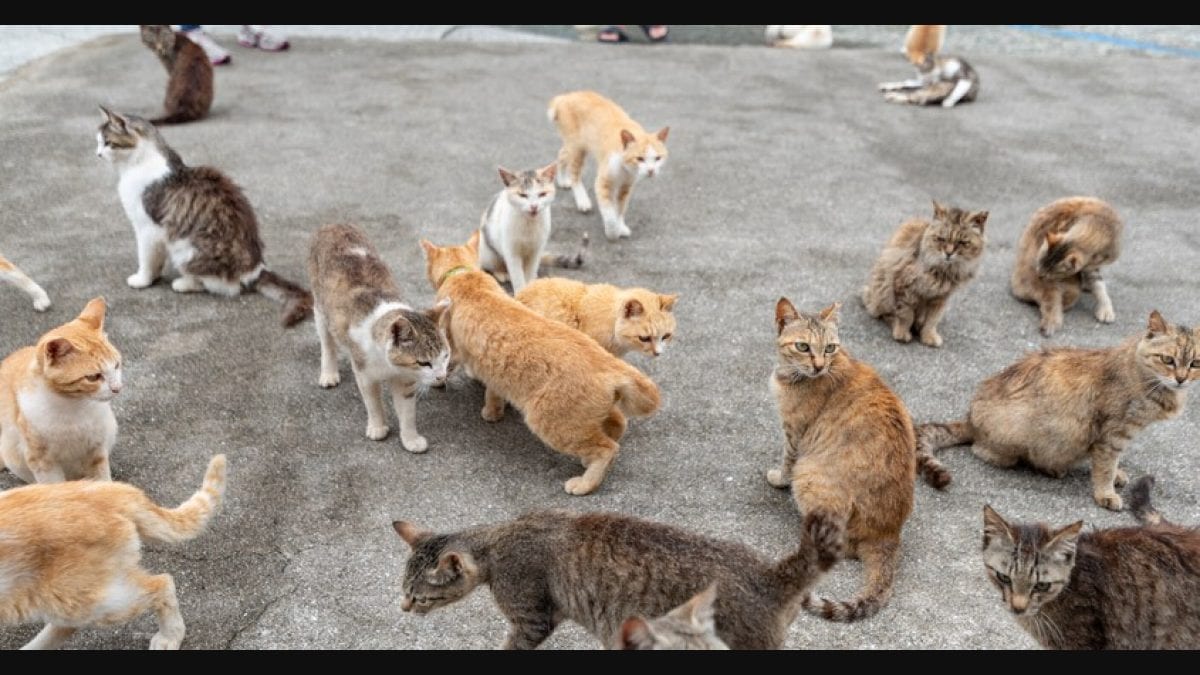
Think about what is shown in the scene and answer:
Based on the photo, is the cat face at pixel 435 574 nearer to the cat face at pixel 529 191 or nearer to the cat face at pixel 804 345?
the cat face at pixel 804 345

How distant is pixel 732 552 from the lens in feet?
9.12

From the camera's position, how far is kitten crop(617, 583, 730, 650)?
6.80 ft

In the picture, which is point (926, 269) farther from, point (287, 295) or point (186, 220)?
point (186, 220)

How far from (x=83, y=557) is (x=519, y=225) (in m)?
3.13

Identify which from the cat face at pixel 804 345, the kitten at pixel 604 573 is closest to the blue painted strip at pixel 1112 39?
the cat face at pixel 804 345

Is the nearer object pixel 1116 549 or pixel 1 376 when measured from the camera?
pixel 1116 549

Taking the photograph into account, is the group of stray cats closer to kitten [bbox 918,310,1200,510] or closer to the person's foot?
kitten [bbox 918,310,1200,510]

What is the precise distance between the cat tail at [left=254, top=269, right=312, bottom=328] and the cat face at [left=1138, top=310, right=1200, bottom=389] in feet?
14.5

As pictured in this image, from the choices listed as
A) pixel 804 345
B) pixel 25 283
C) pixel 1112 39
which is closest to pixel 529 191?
pixel 804 345

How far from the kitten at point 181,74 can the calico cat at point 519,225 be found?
4197mm

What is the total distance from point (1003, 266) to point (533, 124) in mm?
4617

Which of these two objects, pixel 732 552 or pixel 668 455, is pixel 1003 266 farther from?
pixel 732 552

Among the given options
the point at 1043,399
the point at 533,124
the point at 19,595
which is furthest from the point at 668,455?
the point at 533,124

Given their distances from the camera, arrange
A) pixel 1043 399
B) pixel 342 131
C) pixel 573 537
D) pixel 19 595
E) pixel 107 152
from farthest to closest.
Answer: pixel 342 131 < pixel 107 152 < pixel 1043 399 < pixel 573 537 < pixel 19 595
